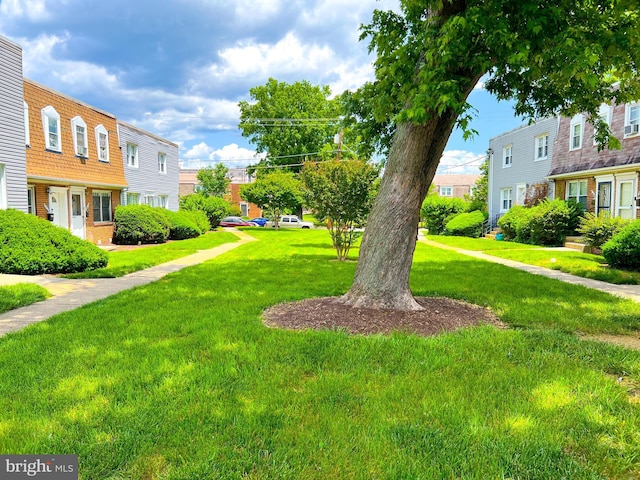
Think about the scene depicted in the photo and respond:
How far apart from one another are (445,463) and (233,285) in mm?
6386

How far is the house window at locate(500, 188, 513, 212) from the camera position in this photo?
24722 millimetres

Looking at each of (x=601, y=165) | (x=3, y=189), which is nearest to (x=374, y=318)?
(x=3, y=189)

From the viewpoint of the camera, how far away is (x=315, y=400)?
324 centimetres

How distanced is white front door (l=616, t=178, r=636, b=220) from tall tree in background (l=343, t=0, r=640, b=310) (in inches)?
436

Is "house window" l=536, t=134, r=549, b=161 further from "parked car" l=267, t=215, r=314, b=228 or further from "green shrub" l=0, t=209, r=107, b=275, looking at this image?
"parked car" l=267, t=215, r=314, b=228

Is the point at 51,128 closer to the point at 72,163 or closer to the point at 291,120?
the point at 72,163

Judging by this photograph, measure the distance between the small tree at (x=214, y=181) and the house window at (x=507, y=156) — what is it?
36174 mm

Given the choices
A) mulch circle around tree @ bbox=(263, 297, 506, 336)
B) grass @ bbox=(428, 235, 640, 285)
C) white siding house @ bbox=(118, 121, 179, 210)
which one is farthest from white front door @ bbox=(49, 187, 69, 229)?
grass @ bbox=(428, 235, 640, 285)

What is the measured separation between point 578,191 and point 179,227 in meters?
18.7

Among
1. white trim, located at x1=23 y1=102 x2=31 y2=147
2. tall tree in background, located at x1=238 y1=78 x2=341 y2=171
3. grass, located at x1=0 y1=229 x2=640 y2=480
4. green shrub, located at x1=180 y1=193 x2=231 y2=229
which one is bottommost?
grass, located at x1=0 y1=229 x2=640 y2=480

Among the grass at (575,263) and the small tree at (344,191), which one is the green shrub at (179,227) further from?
the grass at (575,263)

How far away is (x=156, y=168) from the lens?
79.5 ft

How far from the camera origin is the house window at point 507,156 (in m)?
24.7

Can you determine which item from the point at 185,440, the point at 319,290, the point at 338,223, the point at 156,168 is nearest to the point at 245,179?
the point at 156,168
